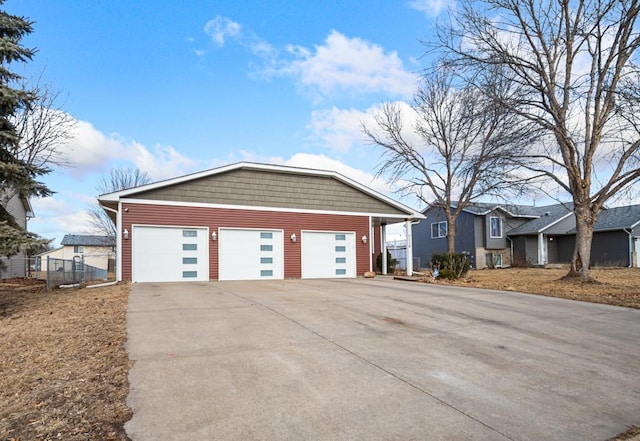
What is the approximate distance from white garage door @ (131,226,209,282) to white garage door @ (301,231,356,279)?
4175 mm

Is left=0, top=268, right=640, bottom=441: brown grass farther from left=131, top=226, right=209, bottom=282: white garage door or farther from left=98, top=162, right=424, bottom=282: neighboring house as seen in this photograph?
left=98, top=162, right=424, bottom=282: neighboring house

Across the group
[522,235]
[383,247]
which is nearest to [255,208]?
[383,247]

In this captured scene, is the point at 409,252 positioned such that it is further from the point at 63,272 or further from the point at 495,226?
the point at 495,226

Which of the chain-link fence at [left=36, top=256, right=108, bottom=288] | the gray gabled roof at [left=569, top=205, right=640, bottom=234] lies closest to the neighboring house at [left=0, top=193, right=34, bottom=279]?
the chain-link fence at [left=36, top=256, right=108, bottom=288]

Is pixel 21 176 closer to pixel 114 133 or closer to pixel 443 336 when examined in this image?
pixel 443 336

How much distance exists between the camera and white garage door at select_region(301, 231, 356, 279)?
17109 mm

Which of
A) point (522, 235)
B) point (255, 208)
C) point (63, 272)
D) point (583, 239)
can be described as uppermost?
point (255, 208)

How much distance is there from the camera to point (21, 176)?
873cm

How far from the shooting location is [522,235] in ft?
99.0

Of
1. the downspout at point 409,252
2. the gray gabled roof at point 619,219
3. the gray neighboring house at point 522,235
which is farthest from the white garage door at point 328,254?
the gray gabled roof at point 619,219

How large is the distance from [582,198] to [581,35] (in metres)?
5.31

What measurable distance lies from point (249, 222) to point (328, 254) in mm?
3783

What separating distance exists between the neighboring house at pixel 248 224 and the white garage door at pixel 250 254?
0.13 feet

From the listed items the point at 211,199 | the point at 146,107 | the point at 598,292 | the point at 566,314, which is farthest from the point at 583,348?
the point at 146,107
